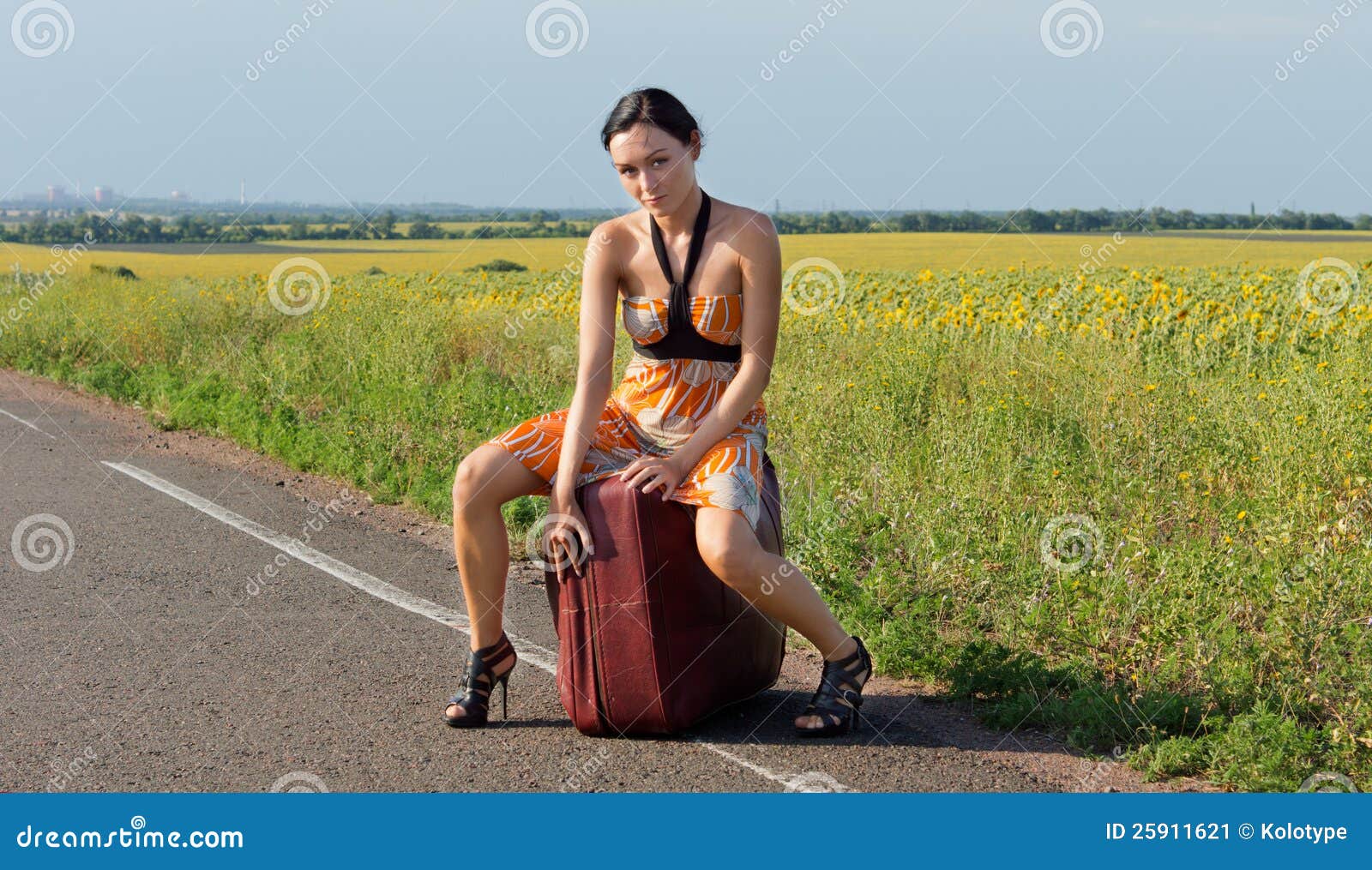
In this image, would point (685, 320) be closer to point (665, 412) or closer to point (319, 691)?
point (665, 412)

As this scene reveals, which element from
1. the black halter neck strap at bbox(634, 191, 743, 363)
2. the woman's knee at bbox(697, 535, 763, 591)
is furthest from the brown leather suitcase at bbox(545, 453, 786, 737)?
the black halter neck strap at bbox(634, 191, 743, 363)

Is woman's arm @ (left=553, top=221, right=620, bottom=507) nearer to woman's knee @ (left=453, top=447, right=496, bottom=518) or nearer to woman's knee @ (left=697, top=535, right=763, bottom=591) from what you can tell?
woman's knee @ (left=453, top=447, right=496, bottom=518)

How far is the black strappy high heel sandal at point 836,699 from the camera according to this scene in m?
4.69

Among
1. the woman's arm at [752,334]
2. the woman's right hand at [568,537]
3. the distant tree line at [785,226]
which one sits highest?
the distant tree line at [785,226]

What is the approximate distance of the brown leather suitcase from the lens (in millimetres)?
4547

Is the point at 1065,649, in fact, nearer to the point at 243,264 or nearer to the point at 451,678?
the point at 451,678

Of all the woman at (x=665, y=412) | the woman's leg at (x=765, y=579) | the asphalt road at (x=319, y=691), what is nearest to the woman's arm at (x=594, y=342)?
the woman at (x=665, y=412)

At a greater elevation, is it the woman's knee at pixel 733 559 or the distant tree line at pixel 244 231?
the distant tree line at pixel 244 231

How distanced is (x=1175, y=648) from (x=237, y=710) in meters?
3.28

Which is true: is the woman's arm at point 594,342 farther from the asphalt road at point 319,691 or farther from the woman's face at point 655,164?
the asphalt road at point 319,691

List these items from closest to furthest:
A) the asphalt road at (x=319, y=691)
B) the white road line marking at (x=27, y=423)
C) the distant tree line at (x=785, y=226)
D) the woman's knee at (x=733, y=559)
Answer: the asphalt road at (x=319, y=691) → the woman's knee at (x=733, y=559) → the white road line marking at (x=27, y=423) → the distant tree line at (x=785, y=226)

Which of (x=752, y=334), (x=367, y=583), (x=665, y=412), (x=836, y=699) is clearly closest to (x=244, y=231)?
(x=367, y=583)

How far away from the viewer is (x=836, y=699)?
4699 millimetres

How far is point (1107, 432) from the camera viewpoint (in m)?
7.56
